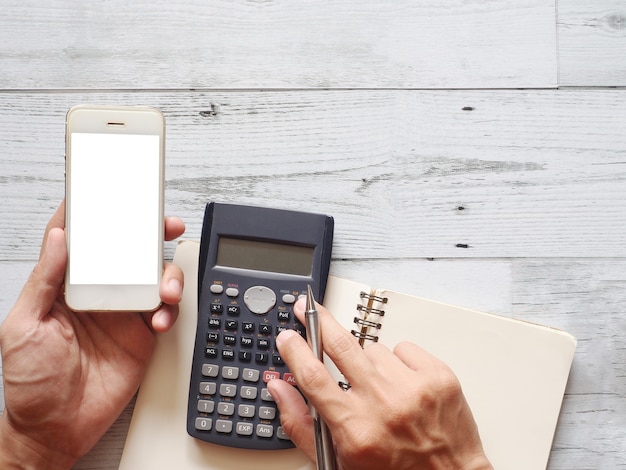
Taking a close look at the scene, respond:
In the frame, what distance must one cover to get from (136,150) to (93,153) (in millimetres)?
38

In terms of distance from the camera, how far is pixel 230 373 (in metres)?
0.61

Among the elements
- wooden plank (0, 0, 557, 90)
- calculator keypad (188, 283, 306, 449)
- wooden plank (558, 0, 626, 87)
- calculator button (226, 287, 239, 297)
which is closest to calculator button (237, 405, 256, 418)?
calculator keypad (188, 283, 306, 449)

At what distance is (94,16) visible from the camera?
0.66m

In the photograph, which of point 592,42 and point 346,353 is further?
point 592,42

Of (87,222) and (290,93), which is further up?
(290,93)

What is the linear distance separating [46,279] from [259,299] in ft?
0.62

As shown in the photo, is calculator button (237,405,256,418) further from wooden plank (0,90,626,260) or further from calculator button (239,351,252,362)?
wooden plank (0,90,626,260)

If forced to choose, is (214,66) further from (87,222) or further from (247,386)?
(247,386)

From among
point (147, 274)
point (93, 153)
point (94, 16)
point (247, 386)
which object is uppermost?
point (94, 16)

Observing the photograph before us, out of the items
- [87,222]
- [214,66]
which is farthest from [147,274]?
[214,66]

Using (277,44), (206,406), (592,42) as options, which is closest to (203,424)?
(206,406)

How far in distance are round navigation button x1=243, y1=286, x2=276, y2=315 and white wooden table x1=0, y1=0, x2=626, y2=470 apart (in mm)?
87

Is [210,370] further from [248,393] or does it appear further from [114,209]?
[114,209]

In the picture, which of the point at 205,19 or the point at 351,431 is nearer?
the point at 351,431
